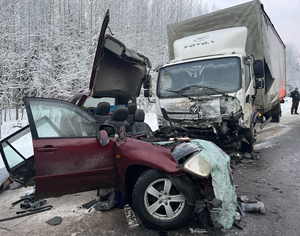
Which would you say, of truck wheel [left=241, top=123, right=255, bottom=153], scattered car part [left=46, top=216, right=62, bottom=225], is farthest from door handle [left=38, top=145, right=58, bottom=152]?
truck wheel [left=241, top=123, right=255, bottom=153]

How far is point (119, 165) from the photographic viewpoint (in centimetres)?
314

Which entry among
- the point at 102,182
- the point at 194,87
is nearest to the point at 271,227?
the point at 102,182

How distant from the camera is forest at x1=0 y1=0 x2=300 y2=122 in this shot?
38.0 ft

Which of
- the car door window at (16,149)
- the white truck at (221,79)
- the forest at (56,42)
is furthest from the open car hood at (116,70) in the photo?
the forest at (56,42)

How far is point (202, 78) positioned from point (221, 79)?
17.9 inches

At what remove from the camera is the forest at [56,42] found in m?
11.6

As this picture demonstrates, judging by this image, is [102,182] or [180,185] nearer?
[180,185]

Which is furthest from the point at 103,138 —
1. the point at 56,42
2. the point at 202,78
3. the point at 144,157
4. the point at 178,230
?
the point at 56,42

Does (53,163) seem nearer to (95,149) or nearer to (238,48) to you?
(95,149)

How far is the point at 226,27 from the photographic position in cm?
684

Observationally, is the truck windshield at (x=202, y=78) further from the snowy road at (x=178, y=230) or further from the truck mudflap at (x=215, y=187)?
the truck mudflap at (x=215, y=187)

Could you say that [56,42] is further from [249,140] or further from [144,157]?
→ [144,157]

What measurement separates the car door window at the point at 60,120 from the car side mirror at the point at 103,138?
0.21m

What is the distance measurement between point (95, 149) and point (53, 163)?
1.81 ft
